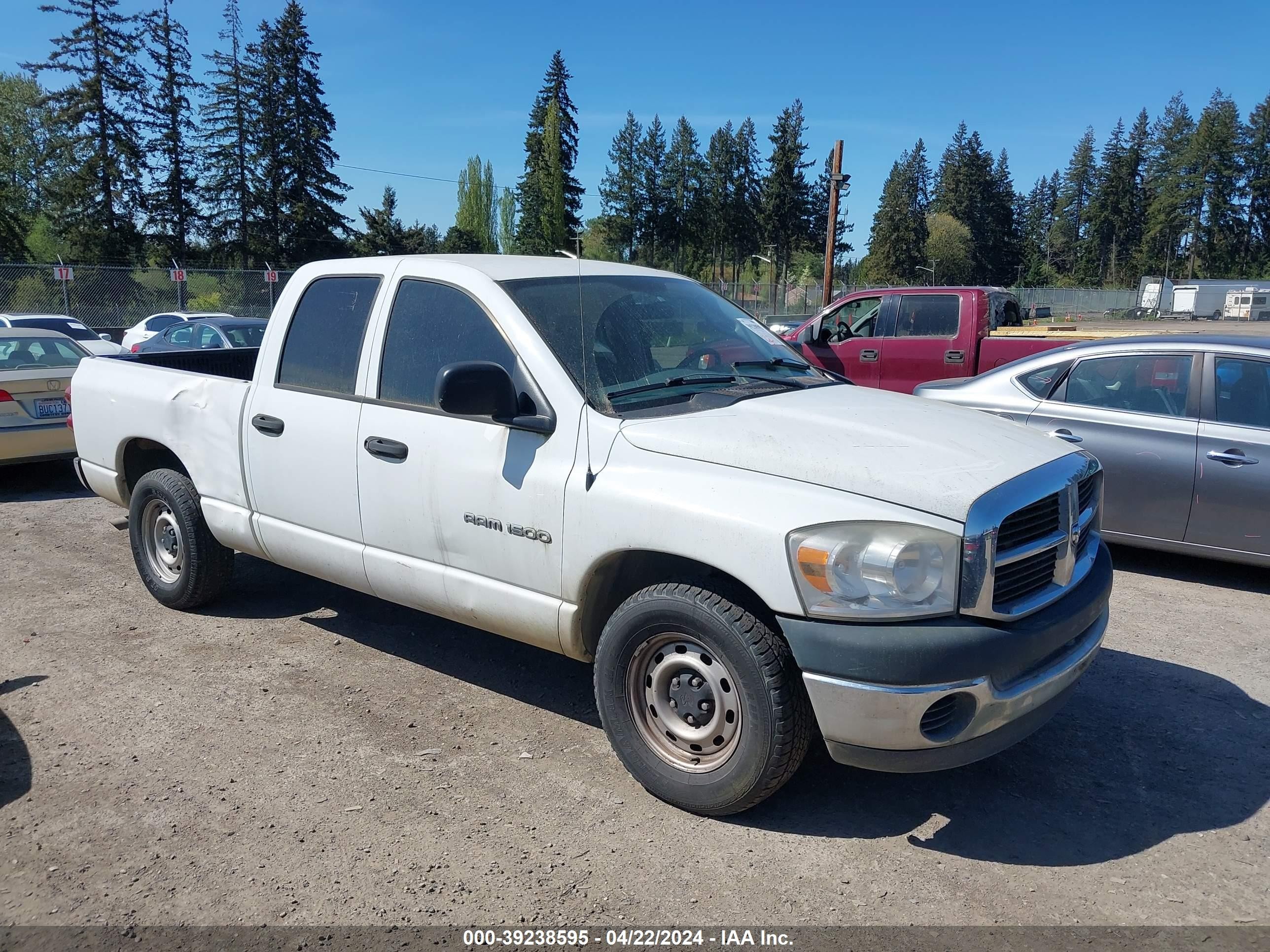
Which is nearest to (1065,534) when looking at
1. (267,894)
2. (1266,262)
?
(267,894)

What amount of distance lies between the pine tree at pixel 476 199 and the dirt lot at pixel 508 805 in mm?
73826

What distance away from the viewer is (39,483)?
962 cm

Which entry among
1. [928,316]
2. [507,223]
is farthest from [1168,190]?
[928,316]

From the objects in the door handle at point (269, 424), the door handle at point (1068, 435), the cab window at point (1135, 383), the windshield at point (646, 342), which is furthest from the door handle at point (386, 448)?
the cab window at point (1135, 383)

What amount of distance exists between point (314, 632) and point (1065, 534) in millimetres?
3909

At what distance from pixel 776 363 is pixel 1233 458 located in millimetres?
3468

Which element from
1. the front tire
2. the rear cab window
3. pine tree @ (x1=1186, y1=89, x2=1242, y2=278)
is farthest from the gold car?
pine tree @ (x1=1186, y1=89, x2=1242, y2=278)

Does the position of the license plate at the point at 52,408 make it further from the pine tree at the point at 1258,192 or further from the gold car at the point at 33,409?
the pine tree at the point at 1258,192

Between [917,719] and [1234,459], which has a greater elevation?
[1234,459]

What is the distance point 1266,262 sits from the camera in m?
108

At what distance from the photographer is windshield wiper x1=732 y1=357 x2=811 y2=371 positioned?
4277mm

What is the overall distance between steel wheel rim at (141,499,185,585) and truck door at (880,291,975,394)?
8221mm

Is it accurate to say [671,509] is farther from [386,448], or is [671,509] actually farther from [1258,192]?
[1258,192]

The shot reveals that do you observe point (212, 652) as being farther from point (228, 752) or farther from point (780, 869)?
point (780, 869)
